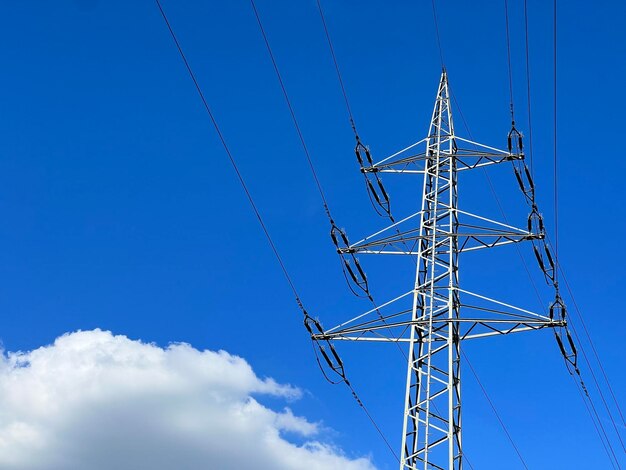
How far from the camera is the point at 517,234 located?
26656 mm

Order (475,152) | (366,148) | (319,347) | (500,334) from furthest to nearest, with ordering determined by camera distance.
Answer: (366,148) < (475,152) < (319,347) < (500,334)

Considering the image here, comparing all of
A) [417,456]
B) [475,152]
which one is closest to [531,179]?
[475,152]

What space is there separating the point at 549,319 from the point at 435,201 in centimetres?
597

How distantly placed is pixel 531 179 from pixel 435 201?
20.3ft

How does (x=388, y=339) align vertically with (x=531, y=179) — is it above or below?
below

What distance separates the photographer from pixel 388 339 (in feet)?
81.4

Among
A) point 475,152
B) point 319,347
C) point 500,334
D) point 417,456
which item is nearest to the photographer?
point 417,456

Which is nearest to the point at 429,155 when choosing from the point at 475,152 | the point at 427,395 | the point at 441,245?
the point at 475,152

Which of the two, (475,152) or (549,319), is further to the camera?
(475,152)

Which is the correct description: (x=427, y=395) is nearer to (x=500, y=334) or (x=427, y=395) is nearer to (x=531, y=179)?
(x=500, y=334)

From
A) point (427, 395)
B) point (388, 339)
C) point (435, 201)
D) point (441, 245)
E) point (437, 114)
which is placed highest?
point (437, 114)

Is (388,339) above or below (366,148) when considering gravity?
below

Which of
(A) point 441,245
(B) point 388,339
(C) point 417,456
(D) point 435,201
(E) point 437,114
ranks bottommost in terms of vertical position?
(C) point 417,456

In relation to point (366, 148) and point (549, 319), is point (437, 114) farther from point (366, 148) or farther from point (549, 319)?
point (549, 319)
